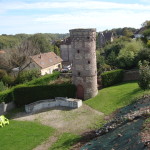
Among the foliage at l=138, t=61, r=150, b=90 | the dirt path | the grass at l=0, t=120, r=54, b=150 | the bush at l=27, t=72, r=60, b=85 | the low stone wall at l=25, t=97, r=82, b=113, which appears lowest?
the grass at l=0, t=120, r=54, b=150

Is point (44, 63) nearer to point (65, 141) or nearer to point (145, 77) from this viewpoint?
point (145, 77)

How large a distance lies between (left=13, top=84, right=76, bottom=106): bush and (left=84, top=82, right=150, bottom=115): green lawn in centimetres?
322

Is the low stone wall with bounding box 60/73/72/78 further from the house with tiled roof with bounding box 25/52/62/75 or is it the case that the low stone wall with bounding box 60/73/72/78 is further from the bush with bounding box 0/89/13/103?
the bush with bounding box 0/89/13/103

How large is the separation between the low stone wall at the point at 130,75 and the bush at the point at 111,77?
1034 mm

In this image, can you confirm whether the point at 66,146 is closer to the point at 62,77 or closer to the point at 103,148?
the point at 103,148

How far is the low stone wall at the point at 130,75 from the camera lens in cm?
3873

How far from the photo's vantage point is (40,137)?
21312 millimetres

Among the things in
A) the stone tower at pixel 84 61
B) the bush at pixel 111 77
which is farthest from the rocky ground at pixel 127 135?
the bush at pixel 111 77

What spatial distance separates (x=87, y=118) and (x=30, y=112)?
26.9ft

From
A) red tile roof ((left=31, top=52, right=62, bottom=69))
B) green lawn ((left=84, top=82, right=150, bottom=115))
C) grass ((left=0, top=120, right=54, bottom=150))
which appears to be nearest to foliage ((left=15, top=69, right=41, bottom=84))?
red tile roof ((left=31, top=52, right=62, bottom=69))

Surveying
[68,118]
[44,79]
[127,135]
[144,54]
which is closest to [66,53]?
[44,79]

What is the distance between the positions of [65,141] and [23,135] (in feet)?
15.6

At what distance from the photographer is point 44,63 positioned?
52.0m

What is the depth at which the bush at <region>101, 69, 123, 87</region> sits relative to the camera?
120ft
